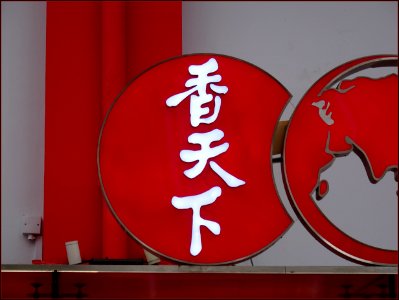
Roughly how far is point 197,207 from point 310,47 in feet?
6.10

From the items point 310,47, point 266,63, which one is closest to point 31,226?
point 266,63

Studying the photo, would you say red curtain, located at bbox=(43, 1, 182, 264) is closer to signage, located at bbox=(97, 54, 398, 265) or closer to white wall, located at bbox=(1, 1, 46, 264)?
white wall, located at bbox=(1, 1, 46, 264)

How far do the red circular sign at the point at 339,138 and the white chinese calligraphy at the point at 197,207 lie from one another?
0.31 m

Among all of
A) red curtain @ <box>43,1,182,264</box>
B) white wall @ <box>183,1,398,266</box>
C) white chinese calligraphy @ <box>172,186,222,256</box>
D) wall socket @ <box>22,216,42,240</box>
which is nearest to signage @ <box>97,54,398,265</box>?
white chinese calligraphy @ <box>172,186,222,256</box>

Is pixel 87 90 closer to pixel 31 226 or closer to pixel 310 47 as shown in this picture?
pixel 31 226

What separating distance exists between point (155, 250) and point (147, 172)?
33cm

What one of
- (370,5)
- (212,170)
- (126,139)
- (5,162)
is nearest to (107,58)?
(5,162)

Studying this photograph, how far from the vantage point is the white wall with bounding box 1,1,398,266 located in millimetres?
3732

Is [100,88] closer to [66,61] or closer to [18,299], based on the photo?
[66,61]

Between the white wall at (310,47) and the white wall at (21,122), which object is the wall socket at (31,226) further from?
the white wall at (310,47)

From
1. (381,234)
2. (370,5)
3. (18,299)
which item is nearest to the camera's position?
(18,299)

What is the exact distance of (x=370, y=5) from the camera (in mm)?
3965

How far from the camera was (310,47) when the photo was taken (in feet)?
12.9

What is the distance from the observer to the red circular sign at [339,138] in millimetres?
2385
